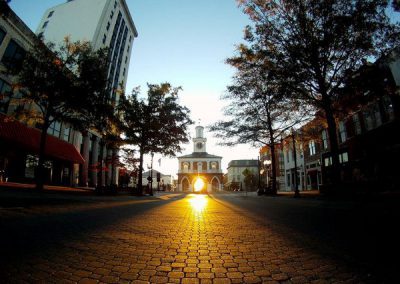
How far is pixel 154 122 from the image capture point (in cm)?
2139

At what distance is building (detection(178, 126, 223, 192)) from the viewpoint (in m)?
66.8

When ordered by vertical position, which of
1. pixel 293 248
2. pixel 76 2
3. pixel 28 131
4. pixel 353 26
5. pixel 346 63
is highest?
pixel 76 2

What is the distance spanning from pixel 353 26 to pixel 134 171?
2087 cm

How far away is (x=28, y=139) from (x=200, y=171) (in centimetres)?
5361

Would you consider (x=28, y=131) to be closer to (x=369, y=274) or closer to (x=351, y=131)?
(x=369, y=274)

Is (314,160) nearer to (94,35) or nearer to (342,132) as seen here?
(342,132)

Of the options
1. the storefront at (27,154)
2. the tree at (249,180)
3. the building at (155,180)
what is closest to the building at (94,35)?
the storefront at (27,154)

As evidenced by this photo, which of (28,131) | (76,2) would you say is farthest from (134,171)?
(76,2)

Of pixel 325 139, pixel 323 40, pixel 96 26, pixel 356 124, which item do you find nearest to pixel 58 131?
pixel 96 26

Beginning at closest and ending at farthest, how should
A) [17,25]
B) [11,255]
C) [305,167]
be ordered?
[11,255], [17,25], [305,167]

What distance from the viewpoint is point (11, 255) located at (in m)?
2.46

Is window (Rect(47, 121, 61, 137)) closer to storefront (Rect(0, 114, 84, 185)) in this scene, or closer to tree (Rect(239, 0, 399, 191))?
Result: storefront (Rect(0, 114, 84, 185))

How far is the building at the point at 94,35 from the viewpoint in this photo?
28844 millimetres

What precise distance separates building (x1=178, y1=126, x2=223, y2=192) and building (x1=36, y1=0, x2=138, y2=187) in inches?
1260
